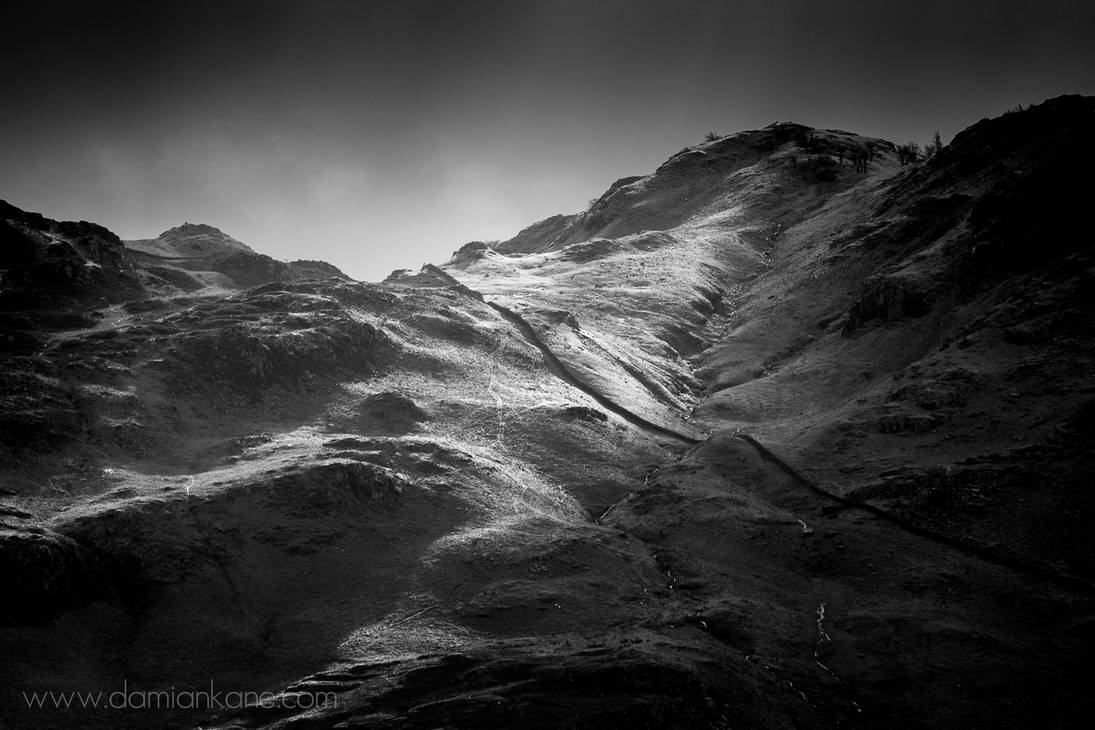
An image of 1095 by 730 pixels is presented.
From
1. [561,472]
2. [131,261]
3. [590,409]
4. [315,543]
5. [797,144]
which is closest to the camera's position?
[315,543]

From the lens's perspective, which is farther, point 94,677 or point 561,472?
point 561,472

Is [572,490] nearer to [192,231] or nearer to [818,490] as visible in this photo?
[818,490]

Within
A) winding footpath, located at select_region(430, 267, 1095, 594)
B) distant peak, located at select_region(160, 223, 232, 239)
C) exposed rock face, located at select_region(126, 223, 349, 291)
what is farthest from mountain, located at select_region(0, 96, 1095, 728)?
distant peak, located at select_region(160, 223, 232, 239)

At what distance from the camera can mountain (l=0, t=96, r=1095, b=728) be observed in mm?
25969

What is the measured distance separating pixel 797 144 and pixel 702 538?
383ft

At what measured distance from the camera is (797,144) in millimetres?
133500

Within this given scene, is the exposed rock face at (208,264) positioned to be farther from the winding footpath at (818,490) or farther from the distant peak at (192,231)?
the winding footpath at (818,490)

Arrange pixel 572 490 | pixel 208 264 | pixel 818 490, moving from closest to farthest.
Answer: pixel 818 490 < pixel 572 490 < pixel 208 264

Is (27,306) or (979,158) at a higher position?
(979,158)

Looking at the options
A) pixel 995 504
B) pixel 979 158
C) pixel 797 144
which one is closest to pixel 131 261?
pixel 995 504

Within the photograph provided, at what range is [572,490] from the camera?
44469 millimetres

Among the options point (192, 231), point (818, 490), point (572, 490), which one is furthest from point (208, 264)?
point (818, 490)

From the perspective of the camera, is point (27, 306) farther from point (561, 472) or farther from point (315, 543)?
point (561, 472)

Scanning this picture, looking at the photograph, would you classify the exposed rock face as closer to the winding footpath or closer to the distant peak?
the distant peak
